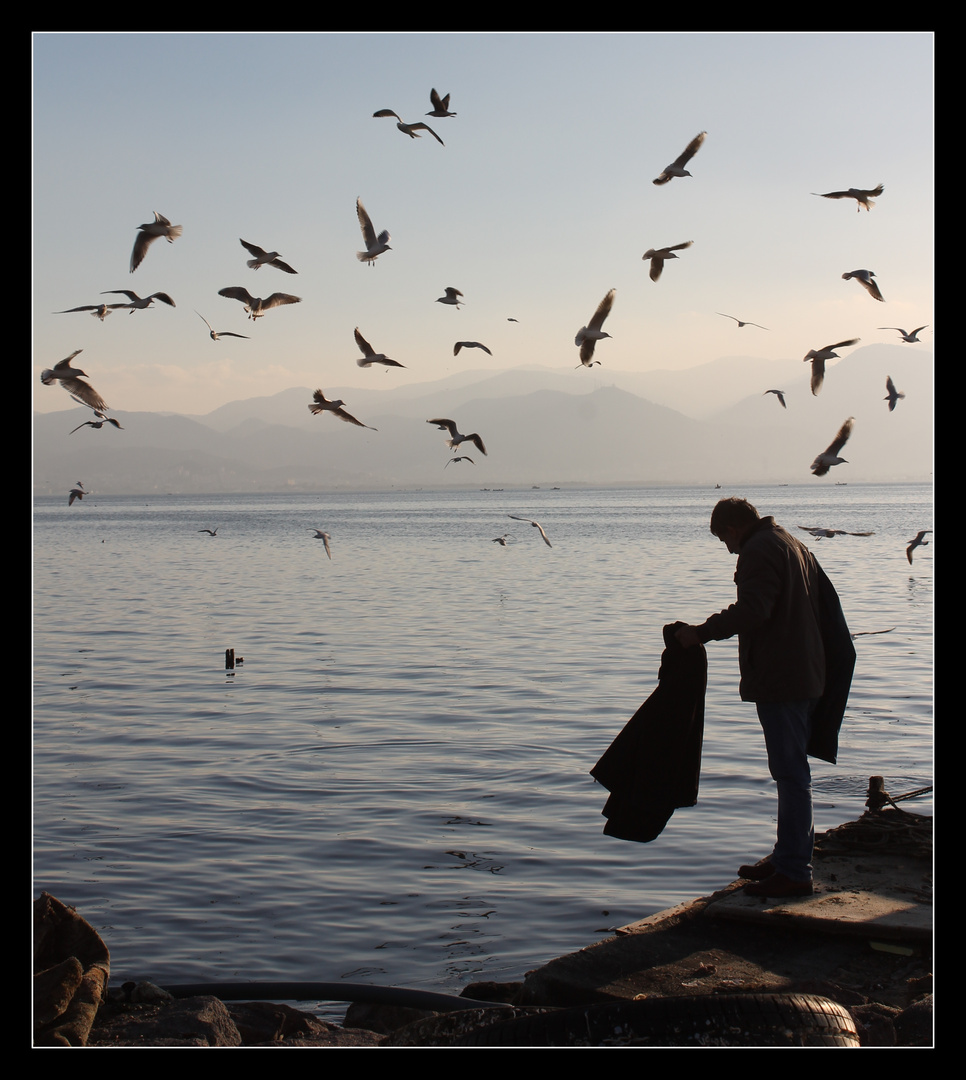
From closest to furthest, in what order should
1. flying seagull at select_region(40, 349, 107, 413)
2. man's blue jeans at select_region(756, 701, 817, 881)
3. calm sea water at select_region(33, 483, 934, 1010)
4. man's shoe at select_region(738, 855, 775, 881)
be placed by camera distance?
man's blue jeans at select_region(756, 701, 817, 881)
man's shoe at select_region(738, 855, 775, 881)
calm sea water at select_region(33, 483, 934, 1010)
flying seagull at select_region(40, 349, 107, 413)

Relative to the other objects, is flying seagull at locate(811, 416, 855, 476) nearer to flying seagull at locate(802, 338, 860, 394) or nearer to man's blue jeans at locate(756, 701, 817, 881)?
flying seagull at locate(802, 338, 860, 394)

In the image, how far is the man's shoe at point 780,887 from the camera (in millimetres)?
6520

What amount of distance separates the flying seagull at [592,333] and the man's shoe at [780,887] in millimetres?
7419

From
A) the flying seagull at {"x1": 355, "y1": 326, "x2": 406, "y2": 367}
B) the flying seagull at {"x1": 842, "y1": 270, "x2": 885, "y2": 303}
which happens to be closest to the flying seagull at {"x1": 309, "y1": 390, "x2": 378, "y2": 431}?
the flying seagull at {"x1": 355, "y1": 326, "x2": 406, "y2": 367}

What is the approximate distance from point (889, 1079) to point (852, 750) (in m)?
8.92

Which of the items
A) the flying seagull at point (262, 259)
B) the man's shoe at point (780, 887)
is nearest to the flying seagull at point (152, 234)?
the flying seagull at point (262, 259)

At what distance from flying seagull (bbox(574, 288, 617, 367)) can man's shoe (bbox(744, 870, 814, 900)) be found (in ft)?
24.3

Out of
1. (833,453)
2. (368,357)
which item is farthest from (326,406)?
(833,453)

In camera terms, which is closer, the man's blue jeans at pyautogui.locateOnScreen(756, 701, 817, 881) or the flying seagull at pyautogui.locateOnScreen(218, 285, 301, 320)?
the man's blue jeans at pyautogui.locateOnScreen(756, 701, 817, 881)

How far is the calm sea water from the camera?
7738mm

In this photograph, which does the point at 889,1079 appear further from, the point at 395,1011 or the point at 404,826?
the point at 404,826

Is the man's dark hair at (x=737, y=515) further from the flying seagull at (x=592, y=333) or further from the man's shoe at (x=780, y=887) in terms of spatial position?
the flying seagull at (x=592, y=333)

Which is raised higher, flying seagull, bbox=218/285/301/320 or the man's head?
flying seagull, bbox=218/285/301/320

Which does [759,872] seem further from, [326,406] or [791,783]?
[326,406]
